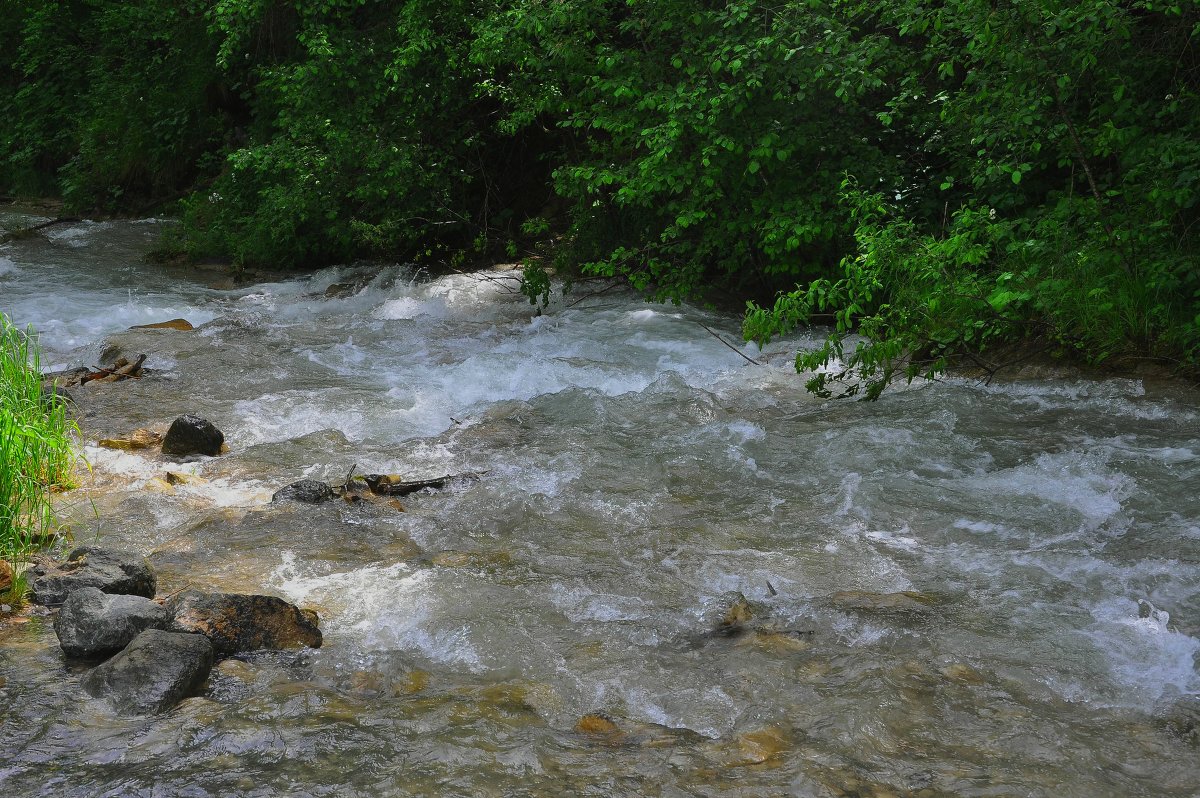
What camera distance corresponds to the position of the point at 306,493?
19.3 ft

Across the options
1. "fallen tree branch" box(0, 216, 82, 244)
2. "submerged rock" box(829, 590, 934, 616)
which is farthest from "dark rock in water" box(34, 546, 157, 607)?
"fallen tree branch" box(0, 216, 82, 244)

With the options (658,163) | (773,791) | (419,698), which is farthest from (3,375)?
(658,163)

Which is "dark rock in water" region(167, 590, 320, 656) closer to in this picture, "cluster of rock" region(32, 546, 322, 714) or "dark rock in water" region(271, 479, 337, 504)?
"cluster of rock" region(32, 546, 322, 714)

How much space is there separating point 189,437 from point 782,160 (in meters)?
5.57

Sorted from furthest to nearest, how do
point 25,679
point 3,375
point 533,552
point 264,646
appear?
point 3,375, point 533,552, point 264,646, point 25,679

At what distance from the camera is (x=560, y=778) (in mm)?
3361

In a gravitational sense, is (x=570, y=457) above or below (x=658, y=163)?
below

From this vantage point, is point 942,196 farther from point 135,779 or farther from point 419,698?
point 135,779

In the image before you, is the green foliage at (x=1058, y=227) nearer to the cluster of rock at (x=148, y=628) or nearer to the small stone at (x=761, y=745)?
the small stone at (x=761, y=745)

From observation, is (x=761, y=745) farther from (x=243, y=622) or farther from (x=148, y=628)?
(x=148, y=628)

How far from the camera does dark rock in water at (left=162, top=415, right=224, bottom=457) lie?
674cm

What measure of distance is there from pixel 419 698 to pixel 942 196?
25.3ft

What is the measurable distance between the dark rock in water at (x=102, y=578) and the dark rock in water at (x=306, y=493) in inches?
47.7

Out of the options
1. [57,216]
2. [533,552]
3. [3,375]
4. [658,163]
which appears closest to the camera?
[533,552]
